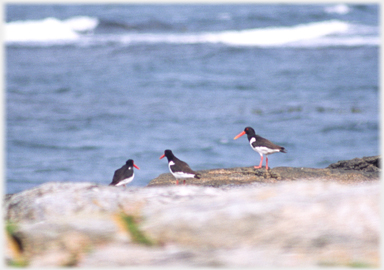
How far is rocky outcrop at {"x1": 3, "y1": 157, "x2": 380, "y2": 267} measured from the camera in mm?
3648

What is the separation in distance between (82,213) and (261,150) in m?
4.98

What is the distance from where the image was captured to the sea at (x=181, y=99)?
53.4 feet

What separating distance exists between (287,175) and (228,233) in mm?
4620

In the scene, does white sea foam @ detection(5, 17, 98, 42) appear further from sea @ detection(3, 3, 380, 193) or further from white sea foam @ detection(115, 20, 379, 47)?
white sea foam @ detection(115, 20, 379, 47)

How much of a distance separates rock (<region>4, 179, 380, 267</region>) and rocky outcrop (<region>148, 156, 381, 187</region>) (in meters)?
3.10

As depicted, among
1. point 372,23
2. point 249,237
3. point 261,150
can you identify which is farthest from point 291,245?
point 372,23

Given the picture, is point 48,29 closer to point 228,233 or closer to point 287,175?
point 287,175

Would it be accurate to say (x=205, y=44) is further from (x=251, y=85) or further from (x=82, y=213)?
(x=82, y=213)

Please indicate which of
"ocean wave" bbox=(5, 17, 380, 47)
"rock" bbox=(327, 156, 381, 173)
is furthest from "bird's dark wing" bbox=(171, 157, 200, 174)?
"ocean wave" bbox=(5, 17, 380, 47)

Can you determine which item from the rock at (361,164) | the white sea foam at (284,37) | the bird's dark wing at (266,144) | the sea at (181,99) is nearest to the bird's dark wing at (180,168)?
the bird's dark wing at (266,144)

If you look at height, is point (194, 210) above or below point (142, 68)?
below

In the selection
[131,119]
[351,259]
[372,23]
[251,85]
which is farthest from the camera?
[372,23]

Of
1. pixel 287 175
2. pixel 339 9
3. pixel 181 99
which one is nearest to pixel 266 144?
pixel 287 175

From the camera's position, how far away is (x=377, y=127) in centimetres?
1889
